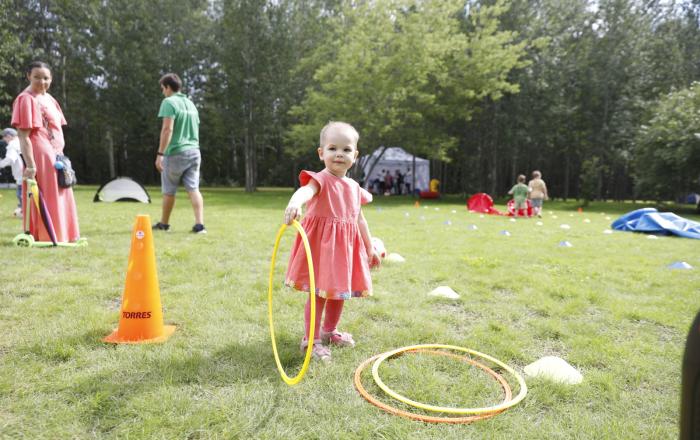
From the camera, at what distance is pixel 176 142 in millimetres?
6918

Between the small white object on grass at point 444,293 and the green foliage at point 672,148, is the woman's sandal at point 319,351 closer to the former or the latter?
the small white object on grass at point 444,293

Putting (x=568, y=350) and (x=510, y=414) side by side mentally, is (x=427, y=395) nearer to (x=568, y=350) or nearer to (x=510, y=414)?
(x=510, y=414)

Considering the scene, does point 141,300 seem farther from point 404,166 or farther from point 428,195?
point 404,166

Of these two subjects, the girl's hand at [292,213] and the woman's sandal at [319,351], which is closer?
the girl's hand at [292,213]

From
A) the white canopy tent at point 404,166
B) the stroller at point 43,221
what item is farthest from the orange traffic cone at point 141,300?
the white canopy tent at point 404,166

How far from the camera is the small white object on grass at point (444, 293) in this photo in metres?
4.29

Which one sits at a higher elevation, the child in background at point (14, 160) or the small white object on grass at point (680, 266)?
the child in background at point (14, 160)

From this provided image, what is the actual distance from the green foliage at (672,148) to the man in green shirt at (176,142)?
59.9 feet

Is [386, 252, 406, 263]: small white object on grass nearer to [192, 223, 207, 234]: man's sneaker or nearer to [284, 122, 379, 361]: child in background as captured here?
[284, 122, 379, 361]: child in background

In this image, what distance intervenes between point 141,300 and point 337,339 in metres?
1.35

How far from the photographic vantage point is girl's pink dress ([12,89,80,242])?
524 centimetres

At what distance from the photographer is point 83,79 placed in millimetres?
29109

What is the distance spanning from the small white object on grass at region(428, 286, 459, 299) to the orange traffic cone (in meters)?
2.44

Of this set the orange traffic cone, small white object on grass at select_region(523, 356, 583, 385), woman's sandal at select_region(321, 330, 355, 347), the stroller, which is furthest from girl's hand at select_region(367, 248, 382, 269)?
the stroller
